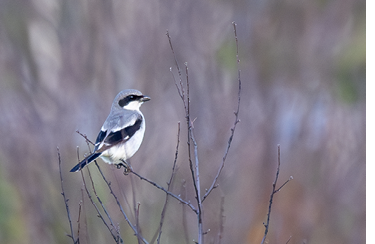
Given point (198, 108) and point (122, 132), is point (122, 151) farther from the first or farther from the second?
point (198, 108)

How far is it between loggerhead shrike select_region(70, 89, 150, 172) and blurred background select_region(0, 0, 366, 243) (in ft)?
2.15

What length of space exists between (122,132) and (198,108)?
1.52m

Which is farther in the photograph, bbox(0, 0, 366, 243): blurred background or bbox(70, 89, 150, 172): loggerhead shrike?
bbox(0, 0, 366, 243): blurred background

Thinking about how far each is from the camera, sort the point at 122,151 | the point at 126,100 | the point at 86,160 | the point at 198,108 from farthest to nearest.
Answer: the point at 198,108, the point at 126,100, the point at 122,151, the point at 86,160

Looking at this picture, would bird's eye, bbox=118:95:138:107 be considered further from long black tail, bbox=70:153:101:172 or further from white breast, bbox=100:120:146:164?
long black tail, bbox=70:153:101:172

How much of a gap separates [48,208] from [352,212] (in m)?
2.79

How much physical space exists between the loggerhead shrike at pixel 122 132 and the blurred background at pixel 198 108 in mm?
654

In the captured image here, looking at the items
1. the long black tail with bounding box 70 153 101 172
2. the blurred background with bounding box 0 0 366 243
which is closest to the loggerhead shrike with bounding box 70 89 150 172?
the long black tail with bounding box 70 153 101 172

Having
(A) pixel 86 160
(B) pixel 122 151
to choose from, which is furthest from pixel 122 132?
(A) pixel 86 160

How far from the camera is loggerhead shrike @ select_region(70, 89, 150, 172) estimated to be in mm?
2795

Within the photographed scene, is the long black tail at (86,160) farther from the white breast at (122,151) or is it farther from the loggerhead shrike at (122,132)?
the white breast at (122,151)

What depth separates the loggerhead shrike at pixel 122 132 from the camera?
2795mm

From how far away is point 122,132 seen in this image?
2.91 meters
